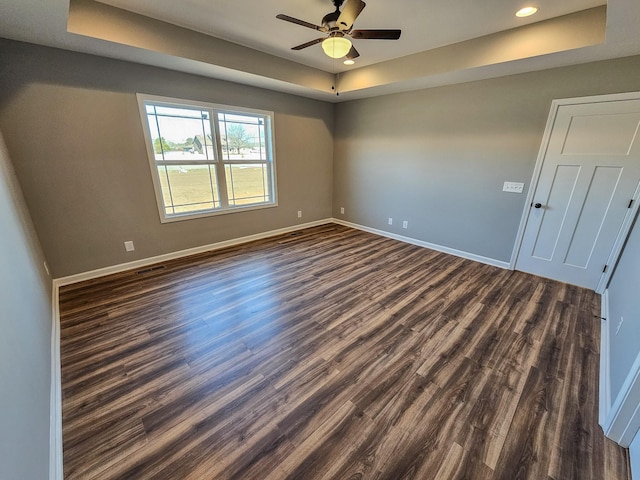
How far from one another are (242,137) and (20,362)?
12.3 ft

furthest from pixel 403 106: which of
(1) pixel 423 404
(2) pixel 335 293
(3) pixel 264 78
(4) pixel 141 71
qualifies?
(1) pixel 423 404

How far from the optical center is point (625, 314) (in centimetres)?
183

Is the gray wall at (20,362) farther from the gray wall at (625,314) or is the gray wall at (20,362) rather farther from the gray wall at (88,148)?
the gray wall at (625,314)

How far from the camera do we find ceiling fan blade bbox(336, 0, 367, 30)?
1.89m

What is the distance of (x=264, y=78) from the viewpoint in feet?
11.6

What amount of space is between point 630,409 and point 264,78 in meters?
4.53

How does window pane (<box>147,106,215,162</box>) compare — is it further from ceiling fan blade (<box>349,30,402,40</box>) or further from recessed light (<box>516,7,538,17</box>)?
recessed light (<box>516,7,538,17</box>)

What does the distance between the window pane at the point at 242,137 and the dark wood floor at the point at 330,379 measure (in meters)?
2.10

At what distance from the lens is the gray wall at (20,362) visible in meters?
0.86

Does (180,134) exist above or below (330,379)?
above

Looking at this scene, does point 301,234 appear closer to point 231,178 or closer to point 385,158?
point 231,178

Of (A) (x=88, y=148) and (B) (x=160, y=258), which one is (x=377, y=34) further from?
(B) (x=160, y=258)

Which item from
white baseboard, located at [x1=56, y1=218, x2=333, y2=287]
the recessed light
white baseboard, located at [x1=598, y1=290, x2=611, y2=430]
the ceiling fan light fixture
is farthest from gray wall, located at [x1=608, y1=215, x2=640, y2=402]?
white baseboard, located at [x1=56, y1=218, x2=333, y2=287]

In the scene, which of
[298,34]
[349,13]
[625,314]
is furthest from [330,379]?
[298,34]
